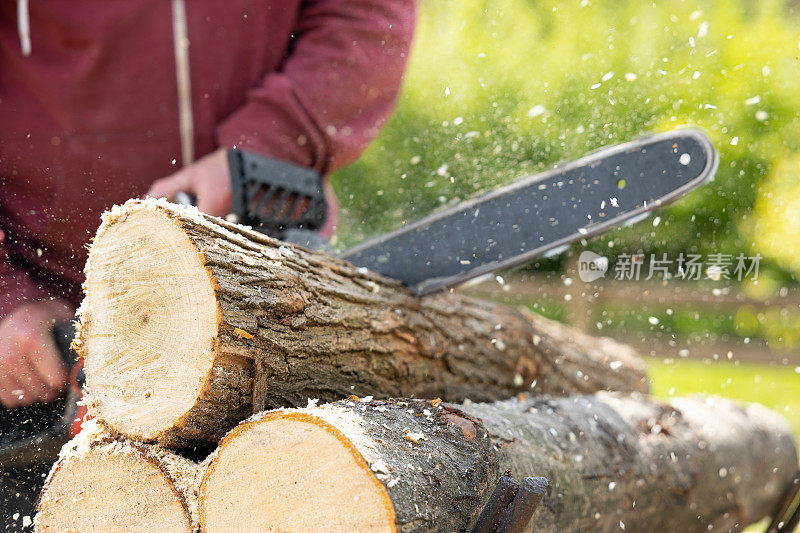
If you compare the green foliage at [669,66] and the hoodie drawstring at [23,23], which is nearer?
the hoodie drawstring at [23,23]

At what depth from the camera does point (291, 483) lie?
3.61 ft

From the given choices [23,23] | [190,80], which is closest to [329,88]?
[190,80]

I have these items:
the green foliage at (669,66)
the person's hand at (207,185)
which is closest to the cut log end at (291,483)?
the person's hand at (207,185)

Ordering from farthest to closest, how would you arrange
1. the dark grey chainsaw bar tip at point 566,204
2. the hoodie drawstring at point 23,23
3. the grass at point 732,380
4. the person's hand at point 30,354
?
the grass at point 732,380
the hoodie drawstring at point 23,23
the dark grey chainsaw bar tip at point 566,204
the person's hand at point 30,354

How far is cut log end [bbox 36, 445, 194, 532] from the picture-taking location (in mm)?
1268

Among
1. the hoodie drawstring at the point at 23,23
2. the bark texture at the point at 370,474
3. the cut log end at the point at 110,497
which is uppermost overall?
the hoodie drawstring at the point at 23,23

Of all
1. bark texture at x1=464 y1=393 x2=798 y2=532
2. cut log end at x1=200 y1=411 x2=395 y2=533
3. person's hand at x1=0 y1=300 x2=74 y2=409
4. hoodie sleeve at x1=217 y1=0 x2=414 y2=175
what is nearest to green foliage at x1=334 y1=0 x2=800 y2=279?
hoodie sleeve at x1=217 y1=0 x2=414 y2=175

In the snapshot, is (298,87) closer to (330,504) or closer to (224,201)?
(224,201)

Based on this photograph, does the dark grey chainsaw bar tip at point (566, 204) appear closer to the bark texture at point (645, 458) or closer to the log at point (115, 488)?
the bark texture at point (645, 458)

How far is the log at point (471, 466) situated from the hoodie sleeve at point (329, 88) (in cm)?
120

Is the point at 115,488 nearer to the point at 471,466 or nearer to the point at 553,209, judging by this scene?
the point at 471,466

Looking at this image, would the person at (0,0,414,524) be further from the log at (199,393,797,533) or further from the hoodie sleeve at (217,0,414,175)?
the log at (199,393,797,533)

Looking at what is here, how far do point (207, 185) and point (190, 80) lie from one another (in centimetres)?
67

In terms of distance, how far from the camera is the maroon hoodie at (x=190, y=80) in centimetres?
219
